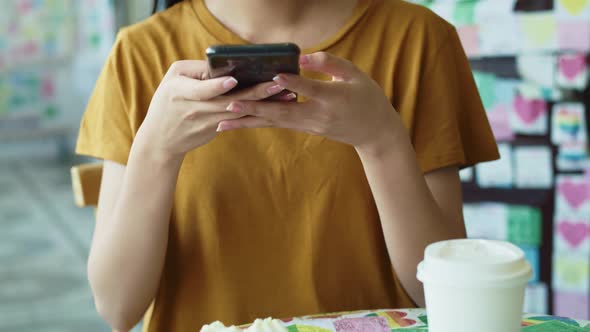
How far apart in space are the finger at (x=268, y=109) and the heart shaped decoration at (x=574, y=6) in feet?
4.56

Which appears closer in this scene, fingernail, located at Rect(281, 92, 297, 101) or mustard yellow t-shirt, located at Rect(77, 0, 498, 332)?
fingernail, located at Rect(281, 92, 297, 101)

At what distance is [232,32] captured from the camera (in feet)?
3.57

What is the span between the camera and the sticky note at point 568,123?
202 cm

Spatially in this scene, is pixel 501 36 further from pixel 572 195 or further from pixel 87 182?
pixel 87 182

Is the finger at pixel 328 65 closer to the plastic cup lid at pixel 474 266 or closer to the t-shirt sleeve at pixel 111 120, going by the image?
the plastic cup lid at pixel 474 266

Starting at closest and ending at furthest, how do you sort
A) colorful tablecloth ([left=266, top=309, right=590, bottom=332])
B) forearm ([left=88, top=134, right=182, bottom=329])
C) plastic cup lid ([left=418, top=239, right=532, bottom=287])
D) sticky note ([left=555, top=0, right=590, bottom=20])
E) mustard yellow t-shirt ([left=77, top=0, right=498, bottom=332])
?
1. plastic cup lid ([left=418, top=239, right=532, bottom=287])
2. colorful tablecloth ([left=266, top=309, right=590, bottom=332])
3. forearm ([left=88, top=134, right=182, bottom=329])
4. mustard yellow t-shirt ([left=77, top=0, right=498, bottom=332])
5. sticky note ([left=555, top=0, right=590, bottom=20])

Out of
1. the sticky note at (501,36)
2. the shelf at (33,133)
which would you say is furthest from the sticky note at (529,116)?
the shelf at (33,133)

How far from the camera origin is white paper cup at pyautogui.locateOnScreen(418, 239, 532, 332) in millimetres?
642

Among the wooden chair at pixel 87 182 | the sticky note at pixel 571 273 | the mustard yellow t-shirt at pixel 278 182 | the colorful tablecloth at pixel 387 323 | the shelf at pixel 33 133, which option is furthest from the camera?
the shelf at pixel 33 133

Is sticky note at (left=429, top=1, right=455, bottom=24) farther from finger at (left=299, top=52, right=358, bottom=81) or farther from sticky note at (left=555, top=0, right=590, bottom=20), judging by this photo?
finger at (left=299, top=52, right=358, bottom=81)

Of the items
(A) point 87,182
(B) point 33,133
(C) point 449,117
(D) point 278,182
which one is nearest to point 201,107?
(D) point 278,182

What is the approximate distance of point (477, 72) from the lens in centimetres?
214

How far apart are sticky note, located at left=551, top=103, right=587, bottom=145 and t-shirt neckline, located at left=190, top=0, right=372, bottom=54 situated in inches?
43.3

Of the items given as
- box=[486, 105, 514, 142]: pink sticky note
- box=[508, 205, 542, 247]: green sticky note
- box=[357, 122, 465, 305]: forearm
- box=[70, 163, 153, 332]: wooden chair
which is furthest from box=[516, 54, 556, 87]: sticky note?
box=[70, 163, 153, 332]: wooden chair
